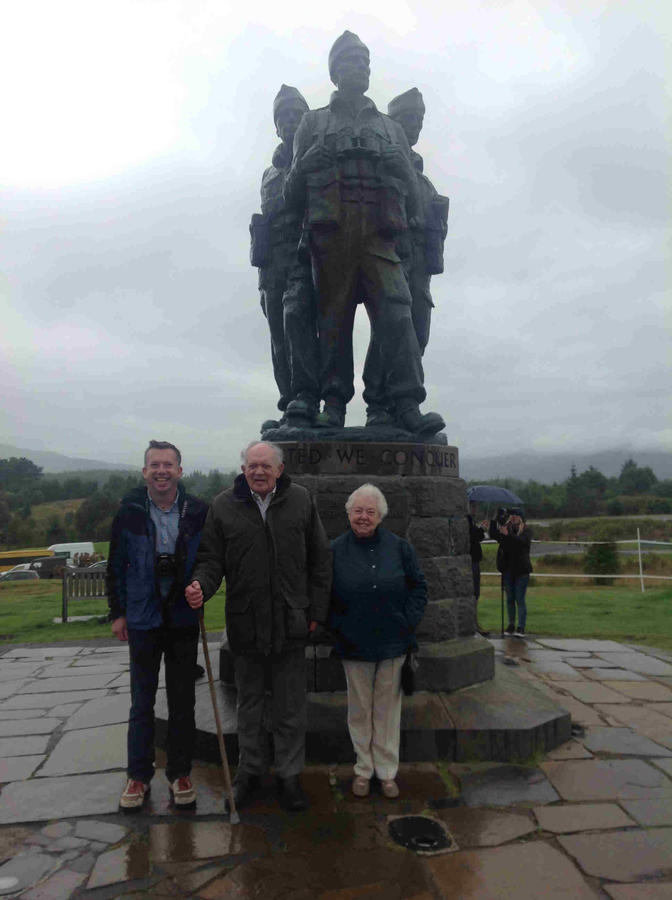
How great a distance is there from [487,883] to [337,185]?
4.40m

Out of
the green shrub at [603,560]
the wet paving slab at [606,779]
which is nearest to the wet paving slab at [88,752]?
the wet paving slab at [606,779]

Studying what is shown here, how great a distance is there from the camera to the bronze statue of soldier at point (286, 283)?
17.9 ft

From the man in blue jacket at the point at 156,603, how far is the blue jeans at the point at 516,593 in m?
5.41

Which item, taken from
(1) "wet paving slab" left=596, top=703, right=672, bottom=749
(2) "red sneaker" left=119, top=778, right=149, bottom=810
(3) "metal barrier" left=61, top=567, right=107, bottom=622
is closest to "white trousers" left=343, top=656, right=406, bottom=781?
(2) "red sneaker" left=119, top=778, right=149, bottom=810

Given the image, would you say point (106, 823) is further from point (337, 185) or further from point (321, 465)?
point (337, 185)

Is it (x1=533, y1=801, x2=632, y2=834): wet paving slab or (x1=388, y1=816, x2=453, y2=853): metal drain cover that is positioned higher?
(x1=388, y1=816, x2=453, y2=853): metal drain cover

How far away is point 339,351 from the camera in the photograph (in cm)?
→ 545

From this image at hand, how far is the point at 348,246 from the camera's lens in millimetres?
5102

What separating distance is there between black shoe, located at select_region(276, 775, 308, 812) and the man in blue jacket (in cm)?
43

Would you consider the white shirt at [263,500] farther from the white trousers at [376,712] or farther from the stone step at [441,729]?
the stone step at [441,729]

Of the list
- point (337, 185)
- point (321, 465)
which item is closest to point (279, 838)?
point (321, 465)

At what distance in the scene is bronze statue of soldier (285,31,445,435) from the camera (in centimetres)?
498

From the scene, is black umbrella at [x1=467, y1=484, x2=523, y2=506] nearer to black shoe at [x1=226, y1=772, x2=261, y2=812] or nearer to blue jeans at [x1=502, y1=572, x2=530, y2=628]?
blue jeans at [x1=502, y1=572, x2=530, y2=628]

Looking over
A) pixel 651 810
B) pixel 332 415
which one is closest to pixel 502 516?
pixel 332 415
